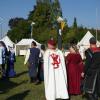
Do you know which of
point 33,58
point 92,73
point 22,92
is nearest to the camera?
point 92,73

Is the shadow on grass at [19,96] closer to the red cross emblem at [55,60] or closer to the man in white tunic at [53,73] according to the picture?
the man in white tunic at [53,73]

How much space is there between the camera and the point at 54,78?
36.9ft

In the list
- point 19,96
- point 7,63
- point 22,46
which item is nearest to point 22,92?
point 19,96

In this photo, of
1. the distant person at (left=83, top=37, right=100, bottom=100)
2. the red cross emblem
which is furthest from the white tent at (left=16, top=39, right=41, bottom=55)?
the distant person at (left=83, top=37, right=100, bottom=100)

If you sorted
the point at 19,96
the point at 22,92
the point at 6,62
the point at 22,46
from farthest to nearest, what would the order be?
the point at 22,46 → the point at 6,62 → the point at 22,92 → the point at 19,96

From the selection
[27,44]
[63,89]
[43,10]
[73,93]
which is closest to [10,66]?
[73,93]

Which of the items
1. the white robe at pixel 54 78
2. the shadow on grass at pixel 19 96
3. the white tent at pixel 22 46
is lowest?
the shadow on grass at pixel 19 96

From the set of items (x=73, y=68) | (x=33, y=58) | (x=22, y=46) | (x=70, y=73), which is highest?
(x=22, y=46)

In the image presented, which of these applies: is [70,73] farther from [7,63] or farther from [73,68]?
[7,63]

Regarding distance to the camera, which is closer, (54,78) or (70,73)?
(54,78)

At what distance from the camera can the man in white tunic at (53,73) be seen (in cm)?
1112

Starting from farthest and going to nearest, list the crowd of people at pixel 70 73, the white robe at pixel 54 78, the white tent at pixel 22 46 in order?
the white tent at pixel 22 46 < the white robe at pixel 54 78 < the crowd of people at pixel 70 73

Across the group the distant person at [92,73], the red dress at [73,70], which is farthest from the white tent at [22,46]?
the distant person at [92,73]

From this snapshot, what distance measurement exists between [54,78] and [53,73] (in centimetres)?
16
